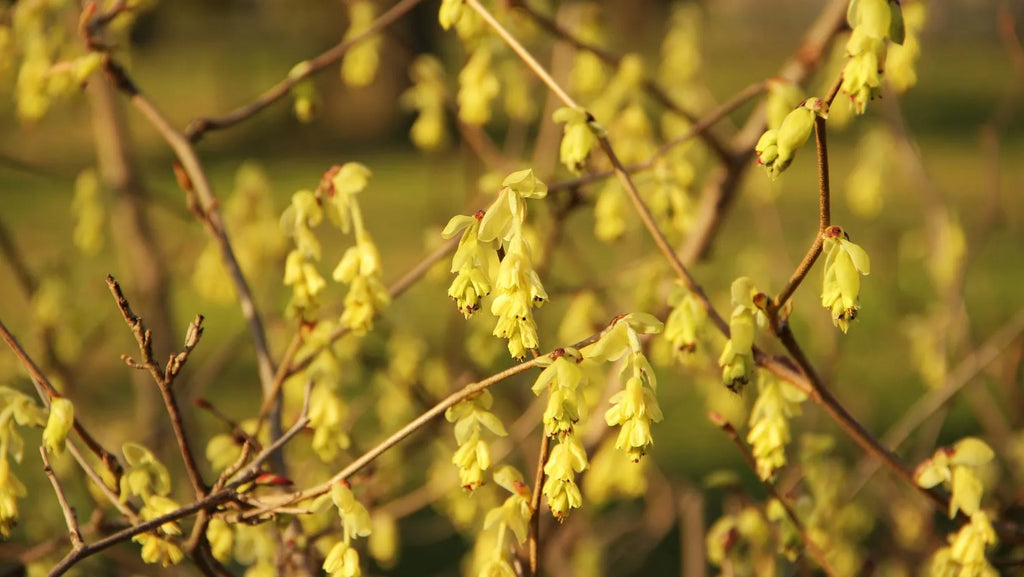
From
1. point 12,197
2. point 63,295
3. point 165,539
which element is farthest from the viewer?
point 12,197

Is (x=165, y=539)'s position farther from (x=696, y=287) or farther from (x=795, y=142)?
(x=795, y=142)

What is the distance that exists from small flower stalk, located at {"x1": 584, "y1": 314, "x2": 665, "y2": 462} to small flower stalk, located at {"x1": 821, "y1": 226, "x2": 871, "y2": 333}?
249mm

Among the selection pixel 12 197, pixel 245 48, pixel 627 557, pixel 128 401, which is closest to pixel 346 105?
pixel 12 197

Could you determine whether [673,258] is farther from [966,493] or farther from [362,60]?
[362,60]

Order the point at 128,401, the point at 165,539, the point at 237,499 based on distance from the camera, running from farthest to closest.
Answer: the point at 128,401, the point at 165,539, the point at 237,499

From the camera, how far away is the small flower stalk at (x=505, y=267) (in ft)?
4.75

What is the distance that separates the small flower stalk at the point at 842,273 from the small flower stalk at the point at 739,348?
0.13m

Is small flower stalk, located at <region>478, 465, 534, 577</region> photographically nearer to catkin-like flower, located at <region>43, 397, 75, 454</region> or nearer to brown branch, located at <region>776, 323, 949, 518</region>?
brown branch, located at <region>776, 323, 949, 518</region>

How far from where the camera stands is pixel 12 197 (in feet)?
43.4

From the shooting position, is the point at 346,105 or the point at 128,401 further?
the point at 346,105

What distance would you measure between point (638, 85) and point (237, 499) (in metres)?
1.54

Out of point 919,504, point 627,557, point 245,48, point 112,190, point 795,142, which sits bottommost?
point 245,48

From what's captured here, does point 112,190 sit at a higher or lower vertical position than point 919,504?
higher

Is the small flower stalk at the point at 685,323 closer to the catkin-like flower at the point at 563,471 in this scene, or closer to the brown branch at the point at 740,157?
the catkin-like flower at the point at 563,471
